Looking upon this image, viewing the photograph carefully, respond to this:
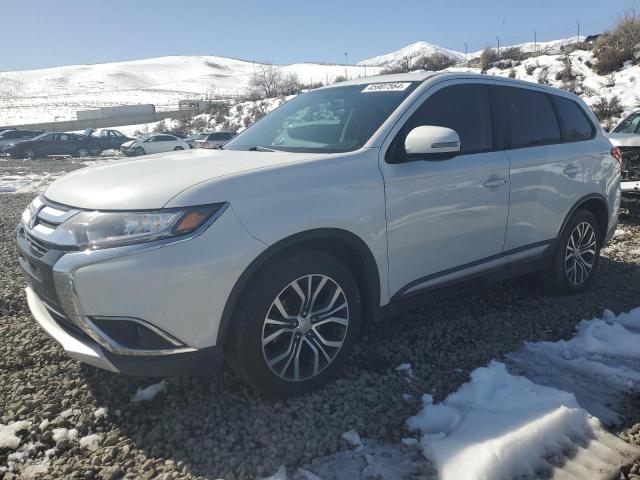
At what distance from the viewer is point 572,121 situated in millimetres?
4379

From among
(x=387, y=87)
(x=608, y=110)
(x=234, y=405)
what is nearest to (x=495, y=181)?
(x=387, y=87)

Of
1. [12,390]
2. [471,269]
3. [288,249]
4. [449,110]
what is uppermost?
[449,110]

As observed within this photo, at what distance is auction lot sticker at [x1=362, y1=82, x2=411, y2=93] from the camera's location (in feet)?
11.2

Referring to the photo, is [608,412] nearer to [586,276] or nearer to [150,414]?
[586,276]

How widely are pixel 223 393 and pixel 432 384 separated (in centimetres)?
122

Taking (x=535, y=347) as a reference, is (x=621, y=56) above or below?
above

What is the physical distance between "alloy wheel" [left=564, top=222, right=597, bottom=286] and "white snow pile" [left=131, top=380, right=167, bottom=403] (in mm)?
3385

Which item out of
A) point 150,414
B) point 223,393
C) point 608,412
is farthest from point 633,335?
point 150,414

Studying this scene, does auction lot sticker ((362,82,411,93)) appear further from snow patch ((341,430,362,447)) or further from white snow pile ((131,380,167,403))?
white snow pile ((131,380,167,403))

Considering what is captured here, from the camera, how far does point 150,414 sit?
8.89 ft

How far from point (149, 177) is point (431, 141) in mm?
1568

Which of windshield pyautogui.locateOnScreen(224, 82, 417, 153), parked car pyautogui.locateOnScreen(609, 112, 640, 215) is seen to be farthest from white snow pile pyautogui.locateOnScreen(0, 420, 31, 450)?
parked car pyautogui.locateOnScreen(609, 112, 640, 215)

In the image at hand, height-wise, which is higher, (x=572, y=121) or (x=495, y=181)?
(x=572, y=121)

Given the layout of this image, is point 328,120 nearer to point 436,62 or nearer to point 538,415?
point 538,415
